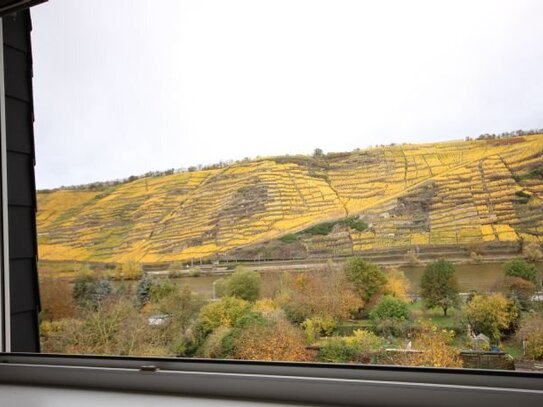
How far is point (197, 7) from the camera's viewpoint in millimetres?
1592

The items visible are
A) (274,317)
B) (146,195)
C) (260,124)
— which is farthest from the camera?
(146,195)

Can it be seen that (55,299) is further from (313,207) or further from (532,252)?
(532,252)

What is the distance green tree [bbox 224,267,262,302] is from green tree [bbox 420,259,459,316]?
0.46 metres

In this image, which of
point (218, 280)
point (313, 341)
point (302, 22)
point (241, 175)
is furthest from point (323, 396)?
point (302, 22)

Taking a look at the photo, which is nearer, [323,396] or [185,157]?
[323,396]

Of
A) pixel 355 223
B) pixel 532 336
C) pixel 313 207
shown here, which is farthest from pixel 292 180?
pixel 532 336

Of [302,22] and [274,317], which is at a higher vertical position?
[302,22]

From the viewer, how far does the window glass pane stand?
3.96ft

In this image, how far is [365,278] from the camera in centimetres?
131

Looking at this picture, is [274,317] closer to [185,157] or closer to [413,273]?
[413,273]

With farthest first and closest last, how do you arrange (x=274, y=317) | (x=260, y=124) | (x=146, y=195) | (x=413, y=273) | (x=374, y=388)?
(x=146, y=195)
(x=260, y=124)
(x=274, y=317)
(x=413, y=273)
(x=374, y=388)

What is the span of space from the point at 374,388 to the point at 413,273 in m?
0.32

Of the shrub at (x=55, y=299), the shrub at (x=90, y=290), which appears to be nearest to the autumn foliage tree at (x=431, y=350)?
the shrub at (x=90, y=290)

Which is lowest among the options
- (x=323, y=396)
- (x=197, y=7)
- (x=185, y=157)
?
(x=323, y=396)
